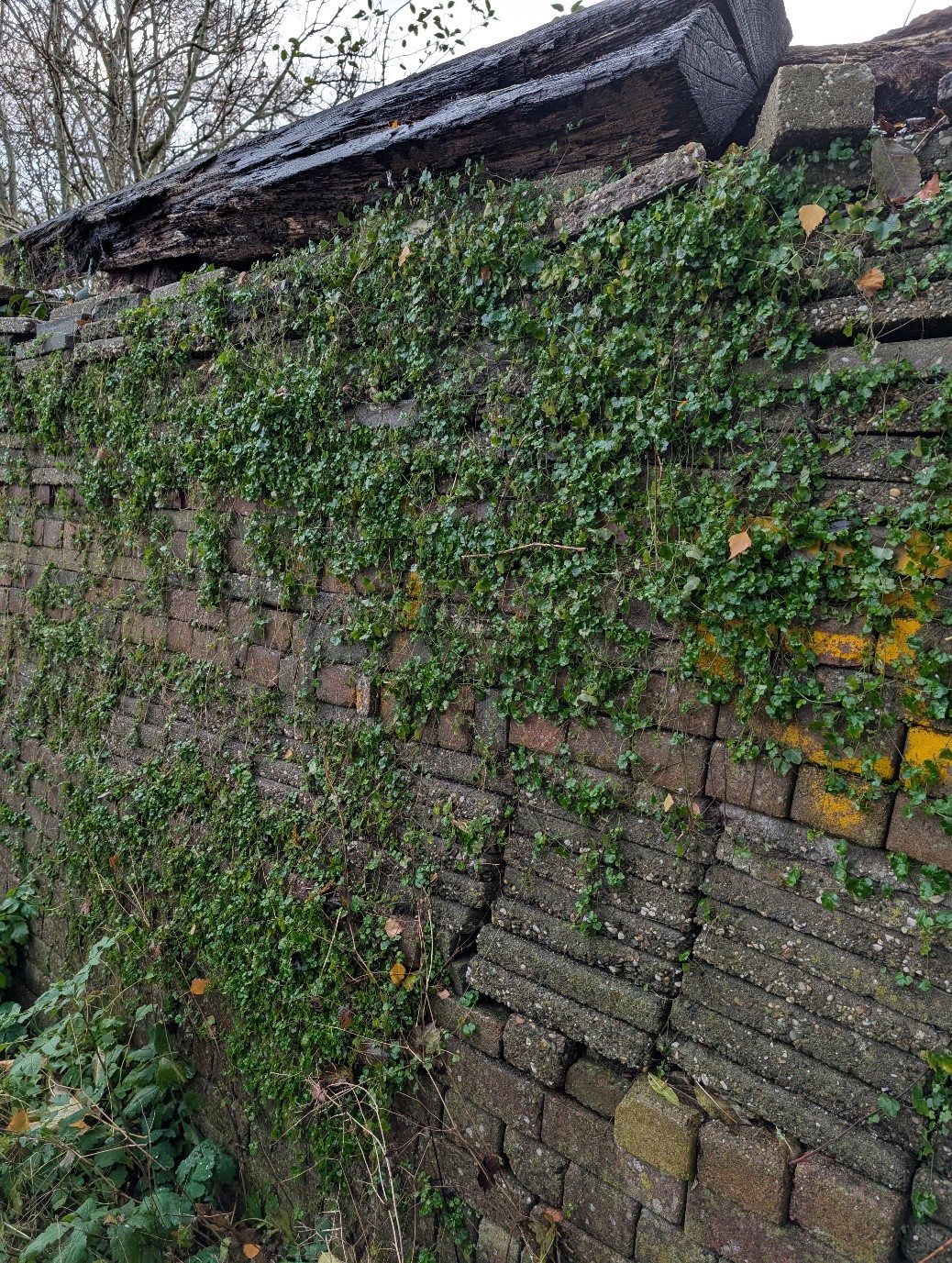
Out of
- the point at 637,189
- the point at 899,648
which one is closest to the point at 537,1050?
the point at 899,648

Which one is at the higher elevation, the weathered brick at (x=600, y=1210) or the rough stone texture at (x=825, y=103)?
the rough stone texture at (x=825, y=103)

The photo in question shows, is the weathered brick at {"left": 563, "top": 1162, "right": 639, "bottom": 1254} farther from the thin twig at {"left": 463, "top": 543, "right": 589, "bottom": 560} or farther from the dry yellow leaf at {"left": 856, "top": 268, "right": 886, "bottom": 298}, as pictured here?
the dry yellow leaf at {"left": 856, "top": 268, "right": 886, "bottom": 298}

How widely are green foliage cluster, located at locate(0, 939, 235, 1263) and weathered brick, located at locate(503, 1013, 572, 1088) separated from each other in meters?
1.43

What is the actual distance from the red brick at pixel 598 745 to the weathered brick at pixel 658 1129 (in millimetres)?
795

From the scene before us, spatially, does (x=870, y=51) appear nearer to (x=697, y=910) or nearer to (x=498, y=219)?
(x=498, y=219)

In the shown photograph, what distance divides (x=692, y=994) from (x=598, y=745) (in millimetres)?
656

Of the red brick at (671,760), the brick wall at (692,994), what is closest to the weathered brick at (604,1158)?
the brick wall at (692,994)

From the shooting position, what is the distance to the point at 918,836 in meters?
1.72

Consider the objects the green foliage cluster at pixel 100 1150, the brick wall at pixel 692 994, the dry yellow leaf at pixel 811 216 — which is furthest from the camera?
the green foliage cluster at pixel 100 1150

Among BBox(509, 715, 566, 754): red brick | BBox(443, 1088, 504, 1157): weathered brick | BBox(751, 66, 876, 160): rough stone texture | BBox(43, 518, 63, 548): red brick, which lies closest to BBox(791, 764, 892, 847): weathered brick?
BBox(509, 715, 566, 754): red brick

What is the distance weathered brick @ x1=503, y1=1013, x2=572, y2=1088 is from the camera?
2213 millimetres

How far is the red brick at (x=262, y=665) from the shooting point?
315 centimetres

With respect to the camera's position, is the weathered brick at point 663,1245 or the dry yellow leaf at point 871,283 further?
the weathered brick at point 663,1245

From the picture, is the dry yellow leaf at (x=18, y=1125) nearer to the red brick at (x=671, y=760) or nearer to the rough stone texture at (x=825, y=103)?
the red brick at (x=671, y=760)
